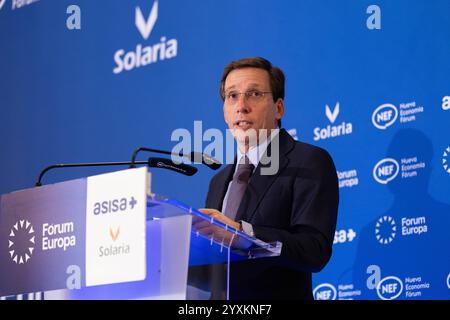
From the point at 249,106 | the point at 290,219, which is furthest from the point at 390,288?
the point at 249,106

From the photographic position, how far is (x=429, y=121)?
4.02 meters

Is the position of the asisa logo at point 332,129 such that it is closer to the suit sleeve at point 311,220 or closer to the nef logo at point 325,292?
the nef logo at point 325,292

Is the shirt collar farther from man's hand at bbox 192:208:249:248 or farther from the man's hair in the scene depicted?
man's hand at bbox 192:208:249:248

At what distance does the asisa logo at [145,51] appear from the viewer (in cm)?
523

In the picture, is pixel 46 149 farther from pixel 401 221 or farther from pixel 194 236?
pixel 194 236

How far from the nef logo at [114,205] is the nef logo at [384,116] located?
221 cm

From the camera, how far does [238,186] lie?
11.2ft

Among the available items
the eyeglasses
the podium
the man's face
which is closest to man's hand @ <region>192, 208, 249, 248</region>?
the podium

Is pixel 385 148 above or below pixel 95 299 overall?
above

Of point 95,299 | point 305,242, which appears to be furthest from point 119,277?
point 305,242

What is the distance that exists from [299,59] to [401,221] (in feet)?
3.82

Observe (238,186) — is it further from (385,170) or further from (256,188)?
(385,170)

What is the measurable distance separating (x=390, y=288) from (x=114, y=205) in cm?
216

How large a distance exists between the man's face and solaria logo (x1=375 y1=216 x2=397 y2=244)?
0.88m
